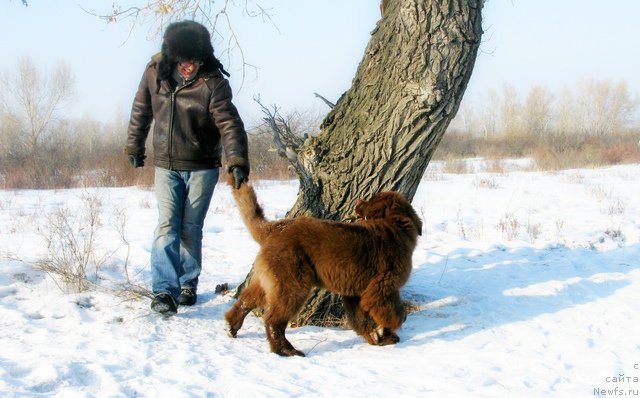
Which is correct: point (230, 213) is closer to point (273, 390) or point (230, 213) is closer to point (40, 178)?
point (273, 390)

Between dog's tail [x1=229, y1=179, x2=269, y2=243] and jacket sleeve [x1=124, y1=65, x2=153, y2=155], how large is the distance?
1.18 m

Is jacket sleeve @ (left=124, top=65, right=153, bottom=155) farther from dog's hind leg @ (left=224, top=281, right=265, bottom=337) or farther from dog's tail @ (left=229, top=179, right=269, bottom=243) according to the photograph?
dog's hind leg @ (left=224, top=281, right=265, bottom=337)

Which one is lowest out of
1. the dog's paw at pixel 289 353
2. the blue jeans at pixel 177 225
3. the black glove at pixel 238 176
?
the dog's paw at pixel 289 353

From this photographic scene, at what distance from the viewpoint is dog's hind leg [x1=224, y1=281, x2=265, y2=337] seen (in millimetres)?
A: 4367

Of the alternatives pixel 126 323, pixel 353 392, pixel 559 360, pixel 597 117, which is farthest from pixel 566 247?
pixel 597 117

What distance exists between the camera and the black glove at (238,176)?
457cm

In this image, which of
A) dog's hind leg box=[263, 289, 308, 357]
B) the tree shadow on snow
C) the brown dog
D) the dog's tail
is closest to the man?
the dog's tail

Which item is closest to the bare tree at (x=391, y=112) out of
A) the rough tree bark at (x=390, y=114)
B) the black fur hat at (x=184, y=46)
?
the rough tree bark at (x=390, y=114)

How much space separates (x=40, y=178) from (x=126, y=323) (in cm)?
1616

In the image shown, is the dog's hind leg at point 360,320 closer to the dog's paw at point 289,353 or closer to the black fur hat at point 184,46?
the dog's paw at point 289,353

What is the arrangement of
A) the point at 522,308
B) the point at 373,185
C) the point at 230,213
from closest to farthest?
the point at 373,185, the point at 522,308, the point at 230,213

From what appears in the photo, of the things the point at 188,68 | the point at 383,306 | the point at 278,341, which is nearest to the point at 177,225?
the point at 188,68

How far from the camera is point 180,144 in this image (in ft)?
15.8

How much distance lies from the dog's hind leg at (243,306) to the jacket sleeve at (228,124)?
1040 millimetres
